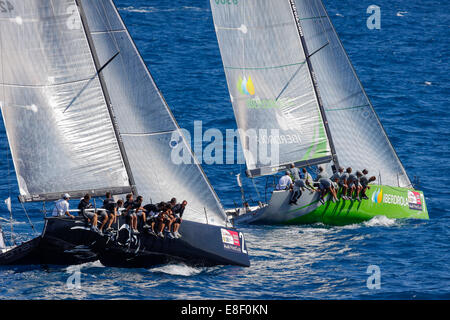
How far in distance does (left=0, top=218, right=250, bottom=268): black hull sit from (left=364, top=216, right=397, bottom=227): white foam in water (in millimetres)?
7334

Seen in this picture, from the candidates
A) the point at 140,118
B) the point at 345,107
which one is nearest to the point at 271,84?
the point at 345,107

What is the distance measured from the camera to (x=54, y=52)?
Answer: 25391 mm

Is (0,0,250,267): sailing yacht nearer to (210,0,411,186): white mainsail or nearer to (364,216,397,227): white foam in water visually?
(210,0,411,186): white mainsail

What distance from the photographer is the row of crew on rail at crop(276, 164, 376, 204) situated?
3089cm

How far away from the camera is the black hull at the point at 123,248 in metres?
24.0

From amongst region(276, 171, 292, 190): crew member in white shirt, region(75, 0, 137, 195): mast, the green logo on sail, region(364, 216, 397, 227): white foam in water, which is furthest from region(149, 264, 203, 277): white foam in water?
the green logo on sail

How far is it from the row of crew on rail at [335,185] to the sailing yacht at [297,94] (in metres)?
1.08

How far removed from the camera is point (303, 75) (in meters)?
32.9

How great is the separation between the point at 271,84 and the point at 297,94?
112 centimetres

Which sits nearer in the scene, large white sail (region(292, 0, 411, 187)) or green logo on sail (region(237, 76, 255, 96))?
green logo on sail (region(237, 76, 255, 96))
